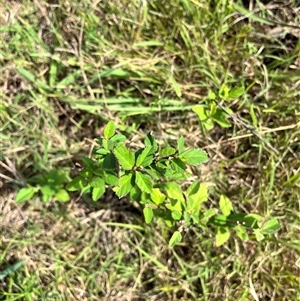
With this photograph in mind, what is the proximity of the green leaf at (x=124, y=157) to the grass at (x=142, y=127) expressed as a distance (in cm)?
53

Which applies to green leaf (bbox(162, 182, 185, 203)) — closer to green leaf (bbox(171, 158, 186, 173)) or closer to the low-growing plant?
the low-growing plant

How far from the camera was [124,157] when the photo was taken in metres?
1.42

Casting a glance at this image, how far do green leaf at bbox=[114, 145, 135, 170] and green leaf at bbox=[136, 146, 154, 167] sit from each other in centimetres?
2

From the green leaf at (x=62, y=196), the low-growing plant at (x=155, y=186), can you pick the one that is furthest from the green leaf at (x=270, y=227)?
the green leaf at (x=62, y=196)

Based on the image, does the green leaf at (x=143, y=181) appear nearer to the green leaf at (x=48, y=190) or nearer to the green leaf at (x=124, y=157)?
the green leaf at (x=124, y=157)

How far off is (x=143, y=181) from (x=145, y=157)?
0.08m

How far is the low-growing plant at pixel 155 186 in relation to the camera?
144 cm

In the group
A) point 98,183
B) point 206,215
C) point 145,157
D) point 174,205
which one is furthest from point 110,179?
point 206,215

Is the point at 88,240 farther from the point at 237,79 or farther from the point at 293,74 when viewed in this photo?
the point at 293,74

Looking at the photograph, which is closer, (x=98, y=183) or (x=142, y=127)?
(x=98, y=183)

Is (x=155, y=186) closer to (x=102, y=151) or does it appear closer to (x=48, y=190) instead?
(x=102, y=151)

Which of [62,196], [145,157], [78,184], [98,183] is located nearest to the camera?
[145,157]

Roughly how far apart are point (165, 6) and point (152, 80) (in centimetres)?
28

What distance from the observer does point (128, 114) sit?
6.44 feet
